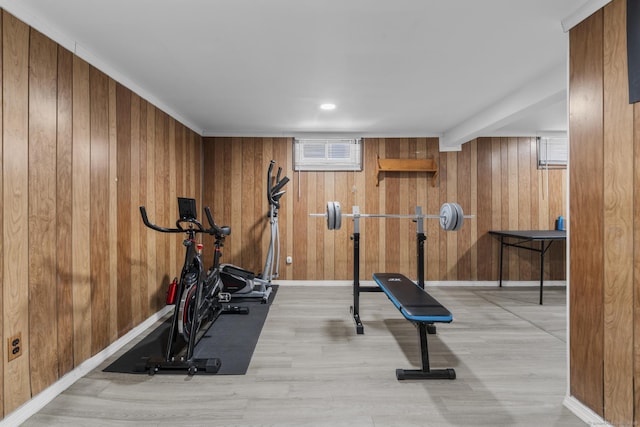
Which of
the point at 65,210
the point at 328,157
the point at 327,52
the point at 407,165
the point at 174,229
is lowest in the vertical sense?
the point at 174,229

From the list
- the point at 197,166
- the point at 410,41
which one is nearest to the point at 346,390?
the point at 410,41

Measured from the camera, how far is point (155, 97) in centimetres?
305

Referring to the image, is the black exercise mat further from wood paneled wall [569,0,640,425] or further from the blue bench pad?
wood paneled wall [569,0,640,425]

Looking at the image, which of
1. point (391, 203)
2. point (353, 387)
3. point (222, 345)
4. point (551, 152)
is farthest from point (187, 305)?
point (551, 152)

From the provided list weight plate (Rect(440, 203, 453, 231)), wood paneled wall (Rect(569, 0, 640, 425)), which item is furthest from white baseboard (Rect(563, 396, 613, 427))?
weight plate (Rect(440, 203, 453, 231))

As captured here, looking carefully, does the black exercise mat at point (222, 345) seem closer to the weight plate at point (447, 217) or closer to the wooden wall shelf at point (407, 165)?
the weight plate at point (447, 217)

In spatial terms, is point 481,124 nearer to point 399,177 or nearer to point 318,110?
point 399,177

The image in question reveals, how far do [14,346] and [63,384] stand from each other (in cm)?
51

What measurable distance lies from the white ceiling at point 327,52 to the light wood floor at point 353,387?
88.1 inches

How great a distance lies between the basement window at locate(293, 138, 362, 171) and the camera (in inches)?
177

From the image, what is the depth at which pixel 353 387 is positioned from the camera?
1999 mm

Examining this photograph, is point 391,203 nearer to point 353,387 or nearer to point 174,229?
point 353,387

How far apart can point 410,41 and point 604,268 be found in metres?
1.77

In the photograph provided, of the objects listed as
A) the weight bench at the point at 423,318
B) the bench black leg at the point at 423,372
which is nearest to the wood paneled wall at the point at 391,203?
the weight bench at the point at 423,318
